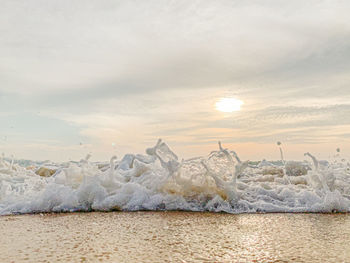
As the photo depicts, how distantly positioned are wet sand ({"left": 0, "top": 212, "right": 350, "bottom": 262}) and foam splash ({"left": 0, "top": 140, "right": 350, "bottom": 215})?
0.35 m

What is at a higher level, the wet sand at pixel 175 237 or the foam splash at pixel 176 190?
the foam splash at pixel 176 190

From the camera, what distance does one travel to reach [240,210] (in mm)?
4504

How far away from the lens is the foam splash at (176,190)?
464 centimetres

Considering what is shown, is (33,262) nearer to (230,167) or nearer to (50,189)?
(50,189)

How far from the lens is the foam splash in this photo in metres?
4.64

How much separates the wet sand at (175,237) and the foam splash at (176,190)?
354mm

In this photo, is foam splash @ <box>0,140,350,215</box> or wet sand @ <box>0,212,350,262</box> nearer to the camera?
wet sand @ <box>0,212,350,262</box>

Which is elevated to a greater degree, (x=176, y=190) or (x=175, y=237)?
(x=176, y=190)

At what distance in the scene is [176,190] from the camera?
5023 millimetres

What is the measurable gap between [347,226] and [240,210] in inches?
54.6

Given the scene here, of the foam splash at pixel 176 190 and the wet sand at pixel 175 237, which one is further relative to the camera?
the foam splash at pixel 176 190

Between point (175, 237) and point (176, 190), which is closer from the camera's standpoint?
point (175, 237)

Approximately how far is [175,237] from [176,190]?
2038mm

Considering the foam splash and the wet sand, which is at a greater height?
the foam splash
